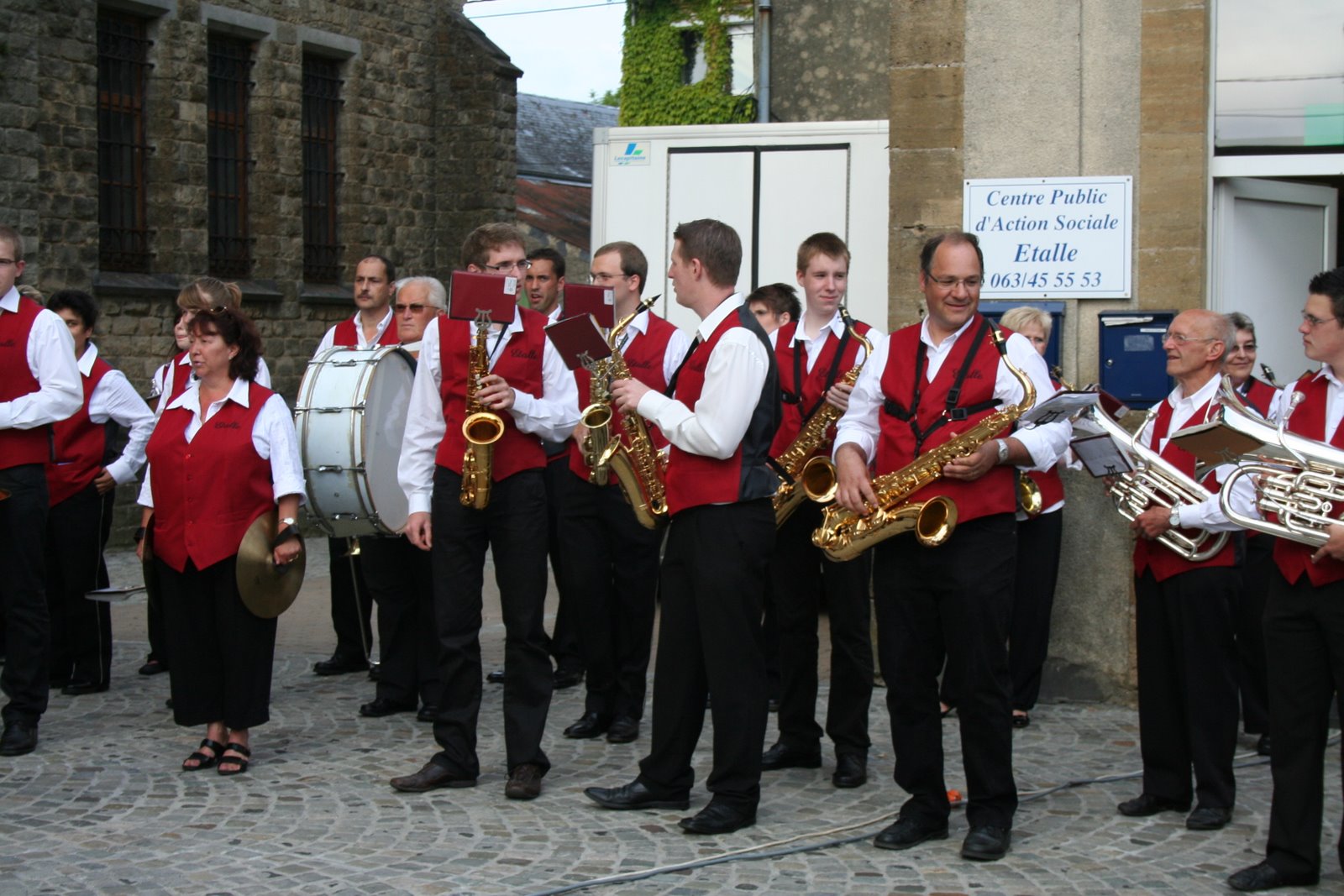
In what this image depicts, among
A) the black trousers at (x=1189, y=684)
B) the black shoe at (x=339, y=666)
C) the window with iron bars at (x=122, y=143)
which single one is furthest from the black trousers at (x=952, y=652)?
the window with iron bars at (x=122, y=143)

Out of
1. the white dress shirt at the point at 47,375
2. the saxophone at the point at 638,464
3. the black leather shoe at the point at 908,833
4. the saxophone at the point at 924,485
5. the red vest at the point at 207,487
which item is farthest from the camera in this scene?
the white dress shirt at the point at 47,375

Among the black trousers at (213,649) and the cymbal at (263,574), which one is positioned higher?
the cymbal at (263,574)

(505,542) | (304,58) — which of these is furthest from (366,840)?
(304,58)

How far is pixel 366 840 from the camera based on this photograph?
18.0 feet

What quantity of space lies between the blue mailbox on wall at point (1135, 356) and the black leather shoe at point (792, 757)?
2407 mm

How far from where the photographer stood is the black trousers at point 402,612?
759 cm

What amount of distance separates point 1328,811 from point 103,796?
14.7 ft

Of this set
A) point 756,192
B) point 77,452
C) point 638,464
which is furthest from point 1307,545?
point 756,192

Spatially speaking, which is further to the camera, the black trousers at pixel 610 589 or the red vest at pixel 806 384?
the black trousers at pixel 610 589

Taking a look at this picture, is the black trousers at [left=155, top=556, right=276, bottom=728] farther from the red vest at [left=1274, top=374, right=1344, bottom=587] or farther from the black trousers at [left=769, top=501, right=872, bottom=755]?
the red vest at [left=1274, top=374, right=1344, bottom=587]

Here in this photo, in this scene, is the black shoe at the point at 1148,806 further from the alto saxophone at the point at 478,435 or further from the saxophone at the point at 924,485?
the alto saxophone at the point at 478,435

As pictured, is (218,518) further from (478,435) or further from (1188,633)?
(1188,633)

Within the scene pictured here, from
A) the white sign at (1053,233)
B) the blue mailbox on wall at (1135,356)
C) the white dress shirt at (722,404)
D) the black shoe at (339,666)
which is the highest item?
the white sign at (1053,233)

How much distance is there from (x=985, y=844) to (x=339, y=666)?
435cm
